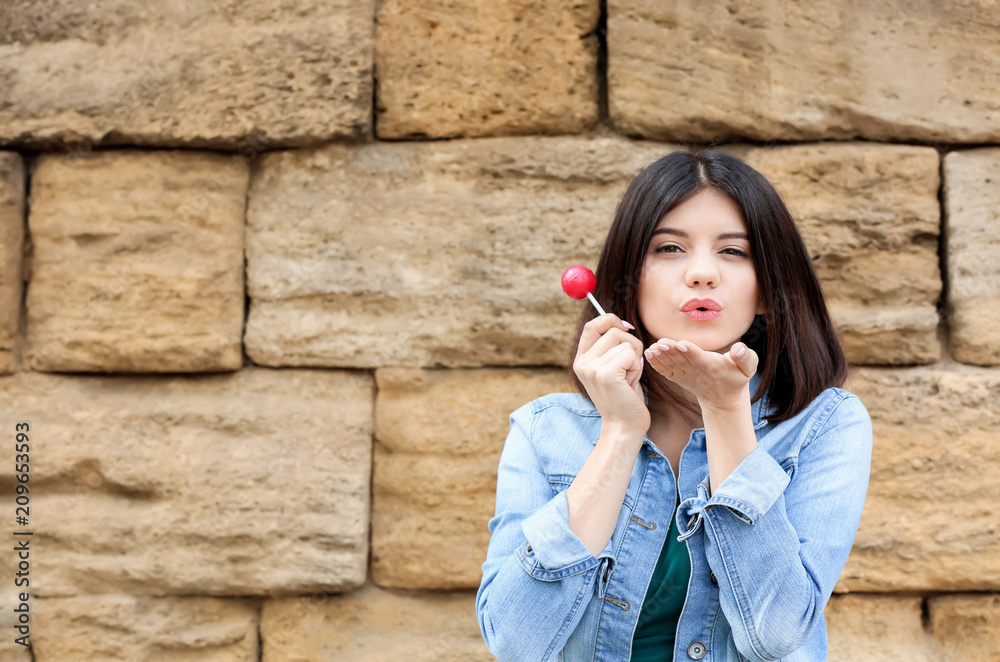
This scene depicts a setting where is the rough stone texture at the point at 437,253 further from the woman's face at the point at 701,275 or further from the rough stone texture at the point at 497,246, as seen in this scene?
the woman's face at the point at 701,275

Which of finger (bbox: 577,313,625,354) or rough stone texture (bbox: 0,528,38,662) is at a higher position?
finger (bbox: 577,313,625,354)

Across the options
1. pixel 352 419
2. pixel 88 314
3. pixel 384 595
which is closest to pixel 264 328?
pixel 352 419

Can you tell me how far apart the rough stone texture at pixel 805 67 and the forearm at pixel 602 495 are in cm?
133

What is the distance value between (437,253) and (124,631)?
1.50 meters

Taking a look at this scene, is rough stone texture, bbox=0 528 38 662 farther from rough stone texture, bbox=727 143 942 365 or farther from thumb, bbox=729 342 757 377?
rough stone texture, bbox=727 143 942 365

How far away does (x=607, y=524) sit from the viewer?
1330 millimetres

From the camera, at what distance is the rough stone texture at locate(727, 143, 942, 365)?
230 cm

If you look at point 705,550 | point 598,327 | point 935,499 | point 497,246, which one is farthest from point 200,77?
point 935,499

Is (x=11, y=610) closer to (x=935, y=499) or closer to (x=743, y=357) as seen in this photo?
(x=743, y=357)

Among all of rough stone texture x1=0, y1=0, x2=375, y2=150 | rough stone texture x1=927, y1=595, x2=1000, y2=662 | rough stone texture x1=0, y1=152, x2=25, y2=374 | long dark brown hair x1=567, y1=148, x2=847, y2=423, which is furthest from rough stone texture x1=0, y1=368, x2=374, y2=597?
rough stone texture x1=927, y1=595, x2=1000, y2=662

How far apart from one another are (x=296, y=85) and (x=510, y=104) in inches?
26.3

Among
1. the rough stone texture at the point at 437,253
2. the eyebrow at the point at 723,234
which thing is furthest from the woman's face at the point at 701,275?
the rough stone texture at the point at 437,253

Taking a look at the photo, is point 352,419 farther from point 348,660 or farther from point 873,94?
point 873,94

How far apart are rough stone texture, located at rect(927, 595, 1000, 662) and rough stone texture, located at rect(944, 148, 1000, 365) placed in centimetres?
74
